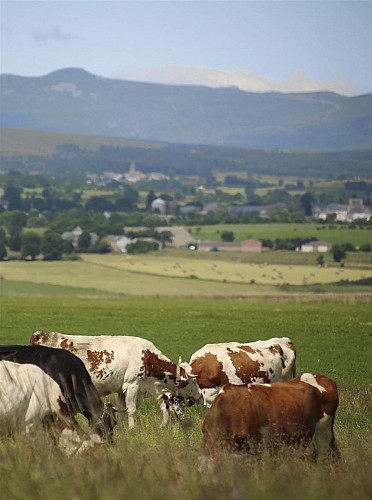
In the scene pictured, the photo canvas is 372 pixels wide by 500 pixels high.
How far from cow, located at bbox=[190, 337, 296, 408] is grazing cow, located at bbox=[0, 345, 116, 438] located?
4.19 m

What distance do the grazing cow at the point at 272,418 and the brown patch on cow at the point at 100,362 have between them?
5.32 metres

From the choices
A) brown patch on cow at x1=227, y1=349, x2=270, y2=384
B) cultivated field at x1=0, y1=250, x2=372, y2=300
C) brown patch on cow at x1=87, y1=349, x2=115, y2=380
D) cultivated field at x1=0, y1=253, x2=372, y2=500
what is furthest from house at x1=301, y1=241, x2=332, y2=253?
brown patch on cow at x1=87, y1=349, x2=115, y2=380

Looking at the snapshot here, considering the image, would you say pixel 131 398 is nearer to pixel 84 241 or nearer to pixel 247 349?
pixel 247 349

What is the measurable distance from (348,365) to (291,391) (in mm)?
16086

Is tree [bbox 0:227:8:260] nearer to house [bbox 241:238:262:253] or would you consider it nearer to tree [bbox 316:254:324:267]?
house [bbox 241:238:262:253]

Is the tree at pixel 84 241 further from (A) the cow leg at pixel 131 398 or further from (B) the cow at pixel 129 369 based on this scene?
(A) the cow leg at pixel 131 398

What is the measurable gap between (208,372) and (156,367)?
0.86 meters

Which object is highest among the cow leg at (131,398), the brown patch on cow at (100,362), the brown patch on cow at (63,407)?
the brown patch on cow at (63,407)

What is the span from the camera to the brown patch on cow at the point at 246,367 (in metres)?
18.4

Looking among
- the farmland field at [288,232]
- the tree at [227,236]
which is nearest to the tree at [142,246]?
the tree at [227,236]

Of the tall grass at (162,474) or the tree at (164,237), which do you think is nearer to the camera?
the tall grass at (162,474)

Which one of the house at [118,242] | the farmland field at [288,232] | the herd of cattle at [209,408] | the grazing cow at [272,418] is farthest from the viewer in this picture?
the house at [118,242]

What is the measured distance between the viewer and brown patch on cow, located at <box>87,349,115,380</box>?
18.0m

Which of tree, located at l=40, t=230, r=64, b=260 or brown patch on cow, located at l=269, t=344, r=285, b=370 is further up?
brown patch on cow, located at l=269, t=344, r=285, b=370
